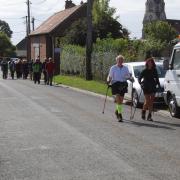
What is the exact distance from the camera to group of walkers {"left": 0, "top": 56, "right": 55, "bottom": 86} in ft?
114

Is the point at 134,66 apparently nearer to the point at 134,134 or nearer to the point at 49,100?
the point at 49,100

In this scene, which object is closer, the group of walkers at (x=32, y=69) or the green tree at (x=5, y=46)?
the group of walkers at (x=32, y=69)

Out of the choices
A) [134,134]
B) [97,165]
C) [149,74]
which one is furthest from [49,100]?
[97,165]

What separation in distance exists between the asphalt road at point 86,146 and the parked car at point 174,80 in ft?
1.12

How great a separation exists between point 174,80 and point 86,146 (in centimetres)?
533

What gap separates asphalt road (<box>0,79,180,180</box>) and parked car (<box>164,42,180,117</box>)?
34 centimetres

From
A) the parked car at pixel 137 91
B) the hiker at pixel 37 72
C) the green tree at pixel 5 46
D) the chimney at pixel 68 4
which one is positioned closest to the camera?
the parked car at pixel 137 91

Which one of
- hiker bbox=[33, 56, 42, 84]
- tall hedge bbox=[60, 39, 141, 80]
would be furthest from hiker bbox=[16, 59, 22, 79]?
hiker bbox=[33, 56, 42, 84]

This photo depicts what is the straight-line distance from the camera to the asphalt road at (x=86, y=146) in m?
8.03

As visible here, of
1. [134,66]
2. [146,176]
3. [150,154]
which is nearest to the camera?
[146,176]

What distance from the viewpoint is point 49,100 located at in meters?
21.5

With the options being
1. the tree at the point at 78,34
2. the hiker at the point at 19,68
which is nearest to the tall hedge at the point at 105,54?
the tree at the point at 78,34

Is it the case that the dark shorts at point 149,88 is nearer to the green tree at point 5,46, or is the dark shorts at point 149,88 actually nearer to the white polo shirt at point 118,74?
the white polo shirt at point 118,74

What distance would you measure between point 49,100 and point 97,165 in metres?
13.1
